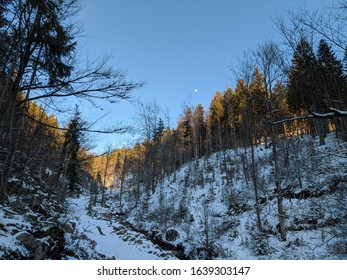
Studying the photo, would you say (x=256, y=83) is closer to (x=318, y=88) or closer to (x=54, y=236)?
(x=318, y=88)

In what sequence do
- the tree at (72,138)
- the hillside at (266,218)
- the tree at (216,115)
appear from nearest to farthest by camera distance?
the tree at (72,138) < the hillside at (266,218) < the tree at (216,115)

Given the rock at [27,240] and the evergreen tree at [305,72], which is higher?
the evergreen tree at [305,72]

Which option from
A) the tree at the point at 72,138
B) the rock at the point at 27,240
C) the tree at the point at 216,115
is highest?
the tree at the point at 216,115

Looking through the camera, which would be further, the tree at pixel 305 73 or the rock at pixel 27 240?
the rock at pixel 27 240

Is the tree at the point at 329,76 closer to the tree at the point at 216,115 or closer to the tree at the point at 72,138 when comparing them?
the tree at the point at 72,138

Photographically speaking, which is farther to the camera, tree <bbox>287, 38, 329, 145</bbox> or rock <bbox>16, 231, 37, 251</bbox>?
rock <bbox>16, 231, 37, 251</bbox>

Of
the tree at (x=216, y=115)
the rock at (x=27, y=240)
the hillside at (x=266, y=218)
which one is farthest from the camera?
the tree at (x=216, y=115)

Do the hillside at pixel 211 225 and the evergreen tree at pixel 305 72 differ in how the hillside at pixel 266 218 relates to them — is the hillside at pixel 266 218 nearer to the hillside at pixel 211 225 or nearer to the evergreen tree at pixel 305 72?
the hillside at pixel 211 225

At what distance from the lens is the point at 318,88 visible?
9.31 feet

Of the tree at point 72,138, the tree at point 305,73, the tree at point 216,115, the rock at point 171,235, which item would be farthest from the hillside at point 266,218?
the tree at point 216,115

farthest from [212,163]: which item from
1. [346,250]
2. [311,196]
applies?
[346,250]

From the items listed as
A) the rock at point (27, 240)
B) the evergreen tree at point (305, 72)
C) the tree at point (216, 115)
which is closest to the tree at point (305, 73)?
the evergreen tree at point (305, 72)

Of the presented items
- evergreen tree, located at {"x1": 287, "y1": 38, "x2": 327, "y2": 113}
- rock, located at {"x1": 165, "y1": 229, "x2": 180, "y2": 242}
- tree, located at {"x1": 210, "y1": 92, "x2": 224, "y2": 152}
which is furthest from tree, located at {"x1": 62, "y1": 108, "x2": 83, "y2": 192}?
tree, located at {"x1": 210, "y1": 92, "x2": 224, "y2": 152}

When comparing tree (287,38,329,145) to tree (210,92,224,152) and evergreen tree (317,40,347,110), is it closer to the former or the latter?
evergreen tree (317,40,347,110)
